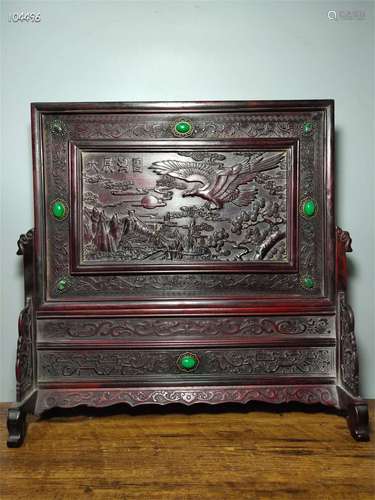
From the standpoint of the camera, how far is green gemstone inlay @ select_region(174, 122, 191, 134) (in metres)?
2.01

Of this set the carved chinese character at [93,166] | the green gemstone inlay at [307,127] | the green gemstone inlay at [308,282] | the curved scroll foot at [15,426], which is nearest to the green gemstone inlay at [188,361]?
Result: the green gemstone inlay at [308,282]

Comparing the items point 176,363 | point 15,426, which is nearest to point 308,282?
point 176,363

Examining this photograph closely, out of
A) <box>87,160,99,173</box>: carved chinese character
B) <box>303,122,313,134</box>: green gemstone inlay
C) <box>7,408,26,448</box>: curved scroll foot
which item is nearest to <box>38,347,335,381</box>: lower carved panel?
<box>7,408,26,448</box>: curved scroll foot

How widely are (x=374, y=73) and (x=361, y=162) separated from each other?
52cm

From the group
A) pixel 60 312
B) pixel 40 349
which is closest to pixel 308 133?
pixel 60 312

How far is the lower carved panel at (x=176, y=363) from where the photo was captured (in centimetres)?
199

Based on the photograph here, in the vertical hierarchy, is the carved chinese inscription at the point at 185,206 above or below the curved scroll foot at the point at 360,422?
above

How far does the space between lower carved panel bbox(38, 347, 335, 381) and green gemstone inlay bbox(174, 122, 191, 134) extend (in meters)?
1.05

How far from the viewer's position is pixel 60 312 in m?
1.98

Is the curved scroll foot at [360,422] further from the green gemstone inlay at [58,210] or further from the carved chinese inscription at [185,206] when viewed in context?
the green gemstone inlay at [58,210]

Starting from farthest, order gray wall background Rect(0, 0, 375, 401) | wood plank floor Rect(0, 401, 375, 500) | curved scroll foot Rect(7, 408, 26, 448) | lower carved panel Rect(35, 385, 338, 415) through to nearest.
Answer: gray wall background Rect(0, 0, 375, 401) → lower carved panel Rect(35, 385, 338, 415) → curved scroll foot Rect(7, 408, 26, 448) → wood plank floor Rect(0, 401, 375, 500)

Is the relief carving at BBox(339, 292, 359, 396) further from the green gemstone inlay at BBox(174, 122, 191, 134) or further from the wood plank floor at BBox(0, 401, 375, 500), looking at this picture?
the green gemstone inlay at BBox(174, 122, 191, 134)

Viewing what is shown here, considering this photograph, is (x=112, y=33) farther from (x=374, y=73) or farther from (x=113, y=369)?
(x=113, y=369)

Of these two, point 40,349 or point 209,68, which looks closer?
point 40,349
